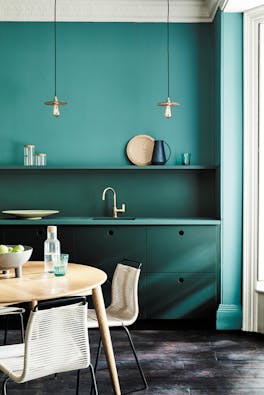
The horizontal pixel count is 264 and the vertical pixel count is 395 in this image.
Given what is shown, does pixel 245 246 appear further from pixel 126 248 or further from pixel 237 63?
pixel 237 63

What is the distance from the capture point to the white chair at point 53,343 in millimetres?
2006

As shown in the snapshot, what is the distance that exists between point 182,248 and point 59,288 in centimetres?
188

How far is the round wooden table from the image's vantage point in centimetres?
225

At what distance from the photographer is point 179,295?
4.09m

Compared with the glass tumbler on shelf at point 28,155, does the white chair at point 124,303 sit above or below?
below

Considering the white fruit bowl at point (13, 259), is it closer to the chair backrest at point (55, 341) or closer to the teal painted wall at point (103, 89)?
the chair backrest at point (55, 341)

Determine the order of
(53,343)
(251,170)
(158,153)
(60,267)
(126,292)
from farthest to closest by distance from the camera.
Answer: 1. (158,153)
2. (251,170)
3. (126,292)
4. (60,267)
5. (53,343)

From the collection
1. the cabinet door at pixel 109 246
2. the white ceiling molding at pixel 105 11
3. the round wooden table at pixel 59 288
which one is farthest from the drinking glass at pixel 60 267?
the white ceiling molding at pixel 105 11

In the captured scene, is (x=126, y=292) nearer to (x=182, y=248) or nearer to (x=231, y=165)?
(x=182, y=248)

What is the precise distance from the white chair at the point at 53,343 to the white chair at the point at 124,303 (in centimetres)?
60

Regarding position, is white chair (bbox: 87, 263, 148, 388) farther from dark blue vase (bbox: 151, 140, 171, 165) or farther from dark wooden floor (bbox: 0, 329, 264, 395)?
dark blue vase (bbox: 151, 140, 171, 165)

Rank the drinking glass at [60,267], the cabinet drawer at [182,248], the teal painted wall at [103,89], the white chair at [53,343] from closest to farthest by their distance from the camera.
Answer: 1. the white chair at [53,343]
2. the drinking glass at [60,267]
3. the cabinet drawer at [182,248]
4. the teal painted wall at [103,89]

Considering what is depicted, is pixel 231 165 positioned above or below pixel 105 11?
below

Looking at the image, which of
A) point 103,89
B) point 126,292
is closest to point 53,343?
point 126,292
